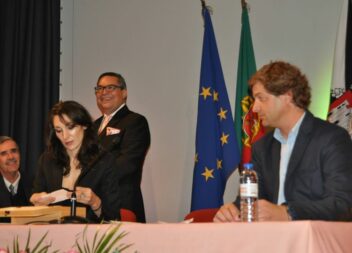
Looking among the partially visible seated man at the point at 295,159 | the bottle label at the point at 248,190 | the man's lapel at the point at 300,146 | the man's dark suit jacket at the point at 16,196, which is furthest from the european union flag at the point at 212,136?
the bottle label at the point at 248,190

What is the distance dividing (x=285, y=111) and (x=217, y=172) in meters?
1.99

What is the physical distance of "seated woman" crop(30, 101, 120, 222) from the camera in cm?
312

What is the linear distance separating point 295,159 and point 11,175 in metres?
2.72

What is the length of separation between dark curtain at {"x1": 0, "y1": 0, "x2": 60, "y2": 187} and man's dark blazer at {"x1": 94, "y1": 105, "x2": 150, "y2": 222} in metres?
1.23

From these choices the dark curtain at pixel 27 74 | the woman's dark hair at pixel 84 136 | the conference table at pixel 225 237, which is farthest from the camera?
the dark curtain at pixel 27 74

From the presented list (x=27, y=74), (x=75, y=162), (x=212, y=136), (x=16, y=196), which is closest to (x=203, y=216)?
(x=75, y=162)

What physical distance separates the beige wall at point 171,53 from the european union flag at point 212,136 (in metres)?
0.22

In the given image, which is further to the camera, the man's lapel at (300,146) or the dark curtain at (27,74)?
the dark curtain at (27,74)

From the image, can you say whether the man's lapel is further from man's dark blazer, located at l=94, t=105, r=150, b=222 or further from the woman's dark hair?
man's dark blazer, located at l=94, t=105, r=150, b=222

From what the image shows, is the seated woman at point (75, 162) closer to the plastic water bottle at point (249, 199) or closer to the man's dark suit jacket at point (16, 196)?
the plastic water bottle at point (249, 199)

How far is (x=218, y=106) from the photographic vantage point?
4816 mm

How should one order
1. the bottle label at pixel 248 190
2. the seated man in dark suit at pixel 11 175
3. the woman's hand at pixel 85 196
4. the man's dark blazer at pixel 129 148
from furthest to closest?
→ 1. the seated man in dark suit at pixel 11 175
2. the man's dark blazer at pixel 129 148
3. the woman's hand at pixel 85 196
4. the bottle label at pixel 248 190

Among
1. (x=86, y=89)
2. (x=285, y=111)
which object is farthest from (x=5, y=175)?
(x=285, y=111)

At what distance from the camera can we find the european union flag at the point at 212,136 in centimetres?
461
